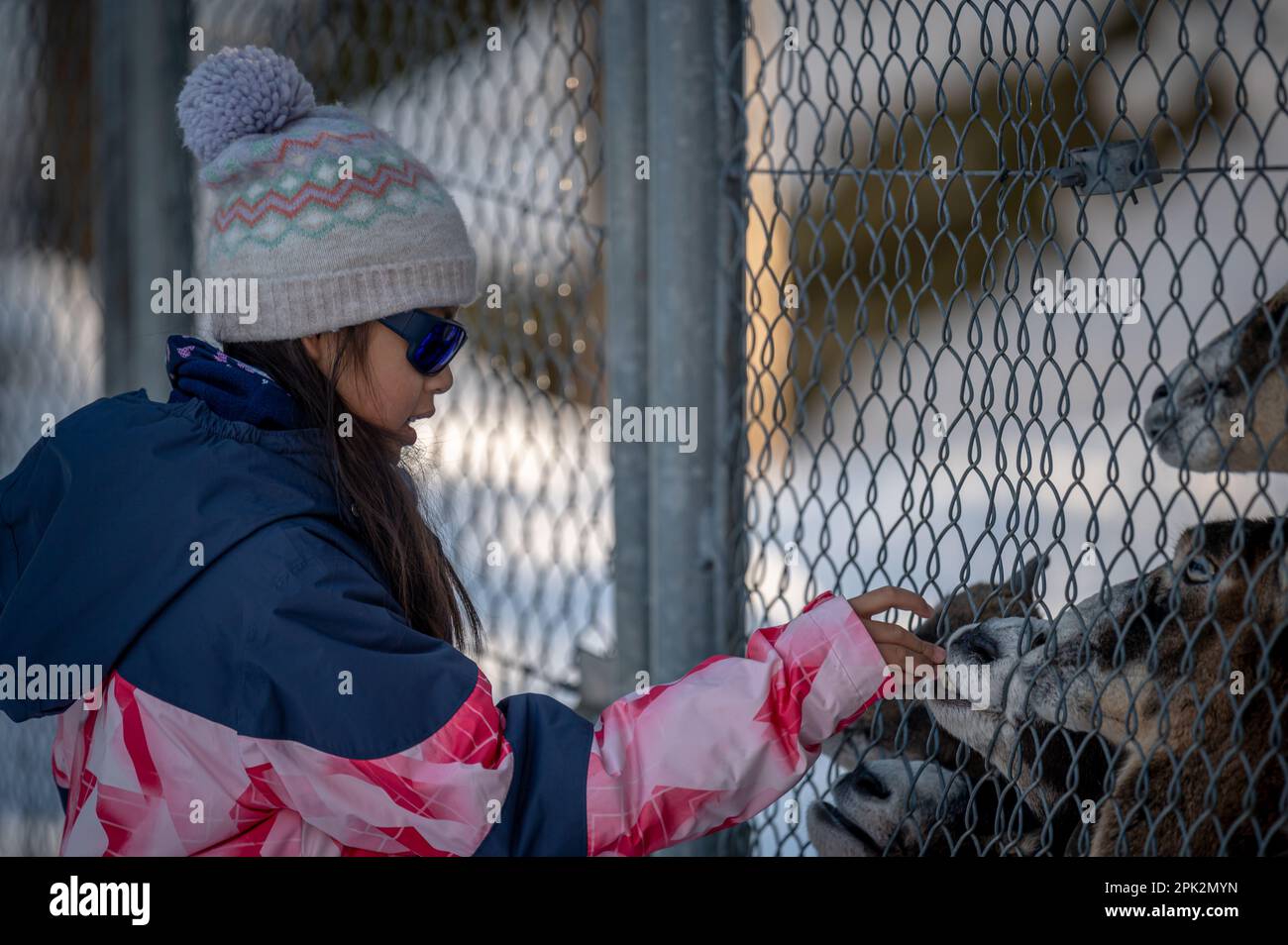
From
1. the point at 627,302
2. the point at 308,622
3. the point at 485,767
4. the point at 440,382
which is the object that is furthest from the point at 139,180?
the point at 485,767

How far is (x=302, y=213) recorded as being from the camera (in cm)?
177

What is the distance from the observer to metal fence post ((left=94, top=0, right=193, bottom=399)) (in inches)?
123

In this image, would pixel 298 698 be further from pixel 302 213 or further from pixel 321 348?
pixel 302 213

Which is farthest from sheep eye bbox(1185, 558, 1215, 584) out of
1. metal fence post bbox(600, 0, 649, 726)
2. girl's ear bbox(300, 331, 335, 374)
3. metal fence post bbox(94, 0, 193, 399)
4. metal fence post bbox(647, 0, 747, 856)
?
metal fence post bbox(94, 0, 193, 399)

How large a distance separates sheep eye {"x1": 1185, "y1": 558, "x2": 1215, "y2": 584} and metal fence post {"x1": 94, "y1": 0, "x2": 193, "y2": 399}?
2299 mm

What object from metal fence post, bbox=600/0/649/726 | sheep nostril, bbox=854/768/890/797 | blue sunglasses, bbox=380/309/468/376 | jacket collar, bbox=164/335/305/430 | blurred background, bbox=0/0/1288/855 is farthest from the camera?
metal fence post, bbox=600/0/649/726

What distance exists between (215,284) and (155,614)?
0.48m

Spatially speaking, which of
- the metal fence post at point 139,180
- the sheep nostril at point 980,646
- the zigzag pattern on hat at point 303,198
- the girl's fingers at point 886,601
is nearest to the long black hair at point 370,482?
the zigzag pattern on hat at point 303,198

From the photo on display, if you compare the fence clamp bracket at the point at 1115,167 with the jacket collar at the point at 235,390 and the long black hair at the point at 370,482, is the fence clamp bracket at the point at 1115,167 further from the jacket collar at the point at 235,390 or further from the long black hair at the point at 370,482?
the jacket collar at the point at 235,390

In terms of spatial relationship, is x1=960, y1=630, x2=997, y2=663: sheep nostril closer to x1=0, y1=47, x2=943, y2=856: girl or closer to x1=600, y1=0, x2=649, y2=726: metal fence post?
x1=0, y1=47, x2=943, y2=856: girl

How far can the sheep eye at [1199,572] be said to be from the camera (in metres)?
2.01

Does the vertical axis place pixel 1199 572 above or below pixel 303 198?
below

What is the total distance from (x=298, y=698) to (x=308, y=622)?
88mm
